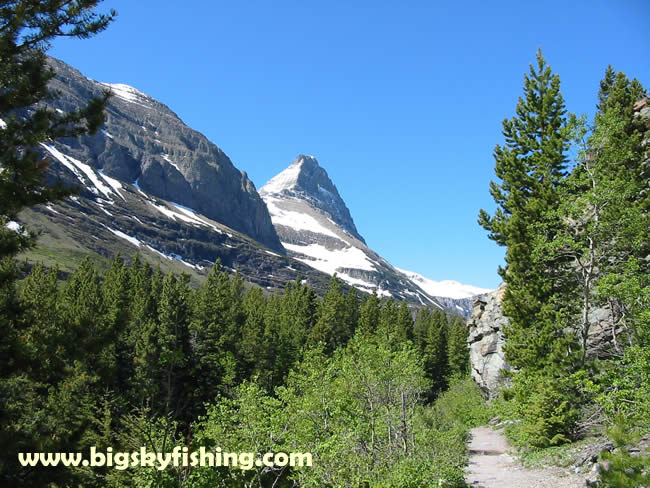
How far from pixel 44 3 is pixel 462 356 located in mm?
71062

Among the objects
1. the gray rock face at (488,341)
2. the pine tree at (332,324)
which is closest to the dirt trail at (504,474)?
the gray rock face at (488,341)

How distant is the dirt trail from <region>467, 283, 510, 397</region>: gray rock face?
43.4ft

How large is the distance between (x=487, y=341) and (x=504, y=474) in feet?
84.6

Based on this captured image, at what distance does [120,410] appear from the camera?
33594 millimetres

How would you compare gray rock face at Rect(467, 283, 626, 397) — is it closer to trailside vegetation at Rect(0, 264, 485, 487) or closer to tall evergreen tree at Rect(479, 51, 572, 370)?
trailside vegetation at Rect(0, 264, 485, 487)

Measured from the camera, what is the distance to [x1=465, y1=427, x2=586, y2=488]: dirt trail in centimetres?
1476

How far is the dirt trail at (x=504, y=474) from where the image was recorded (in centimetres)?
1476

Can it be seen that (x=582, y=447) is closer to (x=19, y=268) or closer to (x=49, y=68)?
(x=19, y=268)

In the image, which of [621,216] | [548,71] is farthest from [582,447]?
[548,71]

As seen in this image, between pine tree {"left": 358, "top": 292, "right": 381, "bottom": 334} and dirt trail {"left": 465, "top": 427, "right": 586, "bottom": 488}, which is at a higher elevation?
pine tree {"left": 358, "top": 292, "right": 381, "bottom": 334}

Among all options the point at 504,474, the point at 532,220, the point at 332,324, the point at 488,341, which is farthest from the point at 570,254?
the point at 332,324

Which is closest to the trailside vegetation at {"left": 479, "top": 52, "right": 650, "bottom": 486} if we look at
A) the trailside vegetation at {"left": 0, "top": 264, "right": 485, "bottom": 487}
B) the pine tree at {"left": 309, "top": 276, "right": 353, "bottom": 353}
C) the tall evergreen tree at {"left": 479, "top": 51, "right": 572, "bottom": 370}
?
the tall evergreen tree at {"left": 479, "top": 51, "right": 572, "bottom": 370}

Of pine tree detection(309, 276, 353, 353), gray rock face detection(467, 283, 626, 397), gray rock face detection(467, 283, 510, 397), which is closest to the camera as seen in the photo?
gray rock face detection(467, 283, 626, 397)

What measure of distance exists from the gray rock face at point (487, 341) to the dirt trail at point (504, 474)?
13.2m
